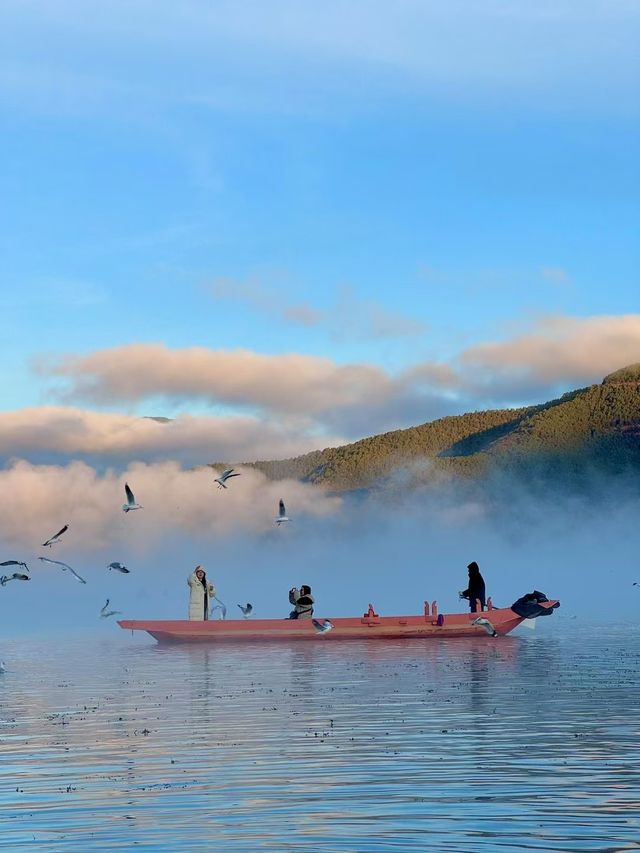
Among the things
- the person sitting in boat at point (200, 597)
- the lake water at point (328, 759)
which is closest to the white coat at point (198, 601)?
the person sitting in boat at point (200, 597)

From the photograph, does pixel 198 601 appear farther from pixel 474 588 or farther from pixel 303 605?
pixel 474 588

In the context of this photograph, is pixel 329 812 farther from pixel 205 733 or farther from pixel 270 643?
pixel 270 643

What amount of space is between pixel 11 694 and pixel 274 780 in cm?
1913

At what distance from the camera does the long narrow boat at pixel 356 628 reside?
59312mm

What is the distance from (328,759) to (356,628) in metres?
37.2

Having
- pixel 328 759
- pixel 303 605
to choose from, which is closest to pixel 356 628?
pixel 303 605

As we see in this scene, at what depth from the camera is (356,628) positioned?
59812mm

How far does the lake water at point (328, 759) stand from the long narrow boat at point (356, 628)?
→ 14773 millimetres

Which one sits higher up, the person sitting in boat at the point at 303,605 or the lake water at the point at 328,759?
the person sitting in boat at the point at 303,605

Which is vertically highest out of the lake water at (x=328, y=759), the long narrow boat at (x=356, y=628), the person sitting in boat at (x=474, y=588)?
the person sitting in boat at (x=474, y=588)

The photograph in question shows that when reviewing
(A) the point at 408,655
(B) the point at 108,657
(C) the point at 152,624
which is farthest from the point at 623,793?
(C) the point at 152,624

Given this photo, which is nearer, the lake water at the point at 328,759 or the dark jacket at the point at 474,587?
the lake water at the point at 328,759

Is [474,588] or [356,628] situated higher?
[474,588]

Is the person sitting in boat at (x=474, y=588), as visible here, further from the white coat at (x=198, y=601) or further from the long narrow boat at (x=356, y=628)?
the white coat at (x=198, y=601)
